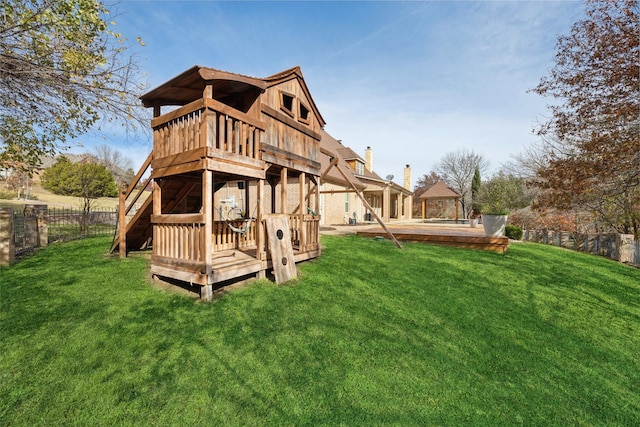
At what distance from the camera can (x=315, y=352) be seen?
147 inches

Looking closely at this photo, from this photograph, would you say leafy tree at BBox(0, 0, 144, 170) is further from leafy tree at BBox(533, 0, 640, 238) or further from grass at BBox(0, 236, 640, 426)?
leafy tree at BBox(533, 0, 640, 238)

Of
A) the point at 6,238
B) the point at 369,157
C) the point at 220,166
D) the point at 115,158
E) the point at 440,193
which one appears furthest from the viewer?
the point at 115,158

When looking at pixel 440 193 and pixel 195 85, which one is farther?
pixel 440 193

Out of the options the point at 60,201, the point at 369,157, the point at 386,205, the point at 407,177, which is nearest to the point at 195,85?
the point at 386,205

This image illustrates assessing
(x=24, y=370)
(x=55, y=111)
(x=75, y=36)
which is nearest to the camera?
(x=24, y=370)

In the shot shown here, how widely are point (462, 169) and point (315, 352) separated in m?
41.5

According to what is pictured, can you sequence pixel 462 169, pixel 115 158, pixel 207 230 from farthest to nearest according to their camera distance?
pixel 115 158, pixel 462 169, pixel 207 230

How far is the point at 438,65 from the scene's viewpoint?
1268 centimetres

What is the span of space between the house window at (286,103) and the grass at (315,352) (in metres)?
4.37

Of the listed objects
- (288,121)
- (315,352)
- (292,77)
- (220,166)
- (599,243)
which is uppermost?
(292,77)

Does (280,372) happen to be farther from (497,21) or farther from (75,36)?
(497,21)

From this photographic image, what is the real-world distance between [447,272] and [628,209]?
812 centimetres

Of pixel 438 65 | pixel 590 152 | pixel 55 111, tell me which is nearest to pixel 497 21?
pixel 438 65

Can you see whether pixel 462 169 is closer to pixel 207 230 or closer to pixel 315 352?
pixel 207 230
